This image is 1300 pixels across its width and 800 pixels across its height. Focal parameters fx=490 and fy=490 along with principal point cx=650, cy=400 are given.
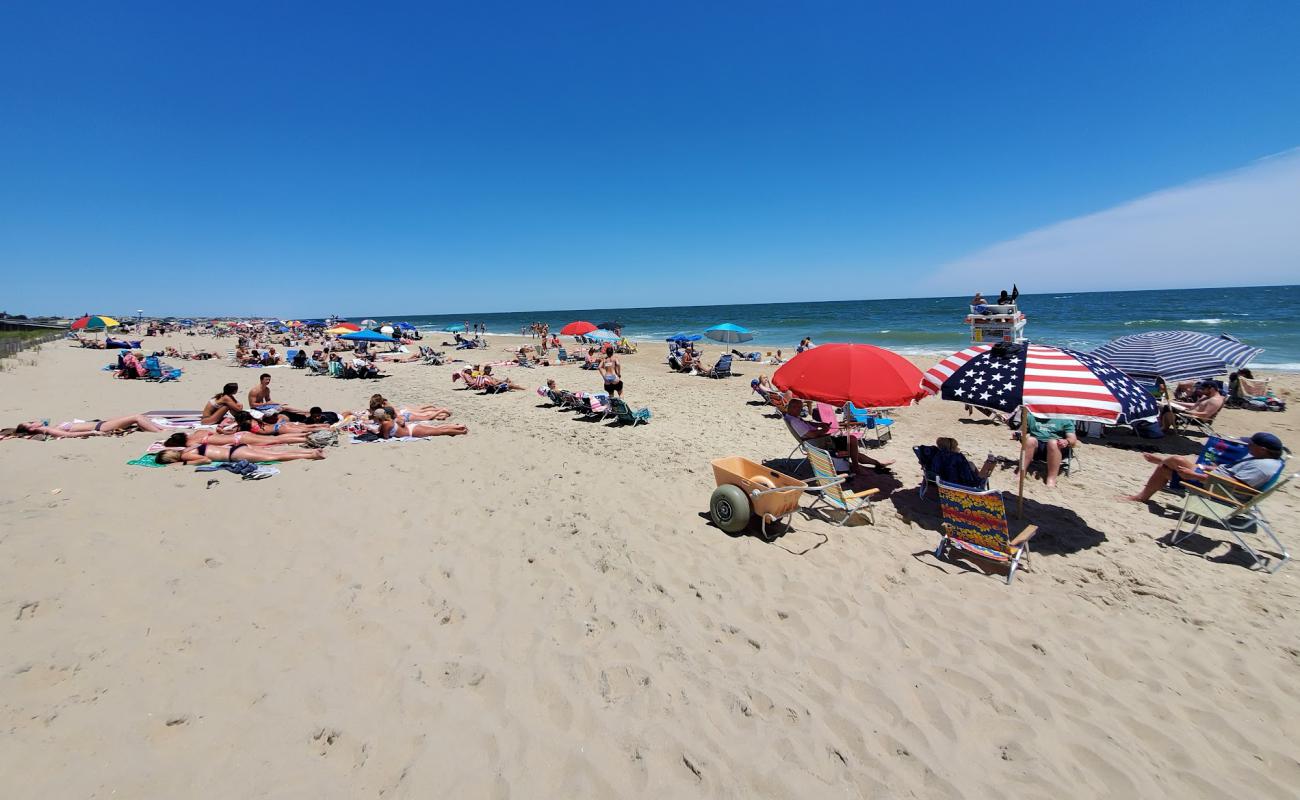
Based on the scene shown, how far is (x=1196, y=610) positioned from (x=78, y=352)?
118 feet

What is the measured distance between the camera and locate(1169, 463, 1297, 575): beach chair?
163 inches

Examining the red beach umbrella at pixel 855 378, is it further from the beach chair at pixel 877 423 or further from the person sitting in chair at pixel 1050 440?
the beach chair at pixel 877 423

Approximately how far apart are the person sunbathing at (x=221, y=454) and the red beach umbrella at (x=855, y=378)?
257 inches

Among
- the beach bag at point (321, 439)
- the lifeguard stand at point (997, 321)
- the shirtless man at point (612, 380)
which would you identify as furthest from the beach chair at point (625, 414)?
the lifeguard stand at point (997, 321)

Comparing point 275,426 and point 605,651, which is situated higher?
point 275,426

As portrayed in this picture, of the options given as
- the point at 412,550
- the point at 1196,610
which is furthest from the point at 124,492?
the point at 1196,610

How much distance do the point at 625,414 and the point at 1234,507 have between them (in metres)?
7.45

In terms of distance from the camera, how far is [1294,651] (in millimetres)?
3160

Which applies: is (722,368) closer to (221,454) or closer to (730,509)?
(730,509)

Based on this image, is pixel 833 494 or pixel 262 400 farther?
pixel 262 400

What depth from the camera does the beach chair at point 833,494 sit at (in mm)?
4855

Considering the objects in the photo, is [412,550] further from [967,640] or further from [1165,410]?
[1165,410]

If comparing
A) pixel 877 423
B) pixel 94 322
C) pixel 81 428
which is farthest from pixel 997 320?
pixel 94 322

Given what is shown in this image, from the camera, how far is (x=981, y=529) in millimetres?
4082
